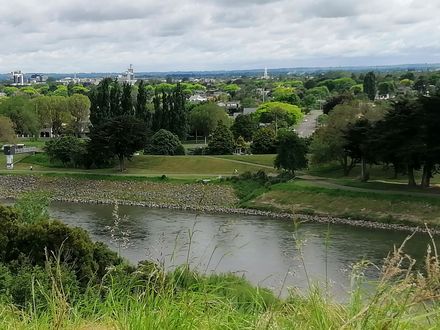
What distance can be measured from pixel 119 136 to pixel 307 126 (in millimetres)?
38702

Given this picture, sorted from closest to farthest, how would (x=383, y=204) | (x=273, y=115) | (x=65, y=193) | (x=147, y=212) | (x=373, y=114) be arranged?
(x=383, y=204) < (x=147, y=212) < (x=373, y=114) < (x=65, y=193) < (x=273, y=115)

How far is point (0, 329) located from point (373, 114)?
35130 millimetres

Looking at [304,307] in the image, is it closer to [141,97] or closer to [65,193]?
[65,193]

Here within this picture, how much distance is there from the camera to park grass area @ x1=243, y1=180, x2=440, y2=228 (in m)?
28.7

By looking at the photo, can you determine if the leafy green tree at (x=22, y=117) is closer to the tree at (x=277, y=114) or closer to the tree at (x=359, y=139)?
the tree at (x=277, y=114)

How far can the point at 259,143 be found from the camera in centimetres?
4888

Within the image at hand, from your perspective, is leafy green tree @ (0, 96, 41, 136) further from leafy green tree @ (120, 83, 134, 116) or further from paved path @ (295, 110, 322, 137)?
paved path @ (295, 110, 322, 137)

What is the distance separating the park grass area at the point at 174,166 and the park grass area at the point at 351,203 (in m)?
7.84

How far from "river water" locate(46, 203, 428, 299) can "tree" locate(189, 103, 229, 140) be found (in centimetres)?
2709

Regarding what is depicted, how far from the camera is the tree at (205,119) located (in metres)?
60.7

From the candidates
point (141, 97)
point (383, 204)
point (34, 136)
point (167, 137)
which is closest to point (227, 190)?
point (383, 204)

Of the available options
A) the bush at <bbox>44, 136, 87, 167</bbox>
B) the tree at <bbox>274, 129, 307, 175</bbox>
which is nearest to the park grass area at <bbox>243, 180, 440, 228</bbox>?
the tree at <bbox>274, 129, 307, 175</bbox>

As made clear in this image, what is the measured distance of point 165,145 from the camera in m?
48.2

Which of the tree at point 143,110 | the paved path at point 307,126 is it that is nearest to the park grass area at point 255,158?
the tree at point 143,110
